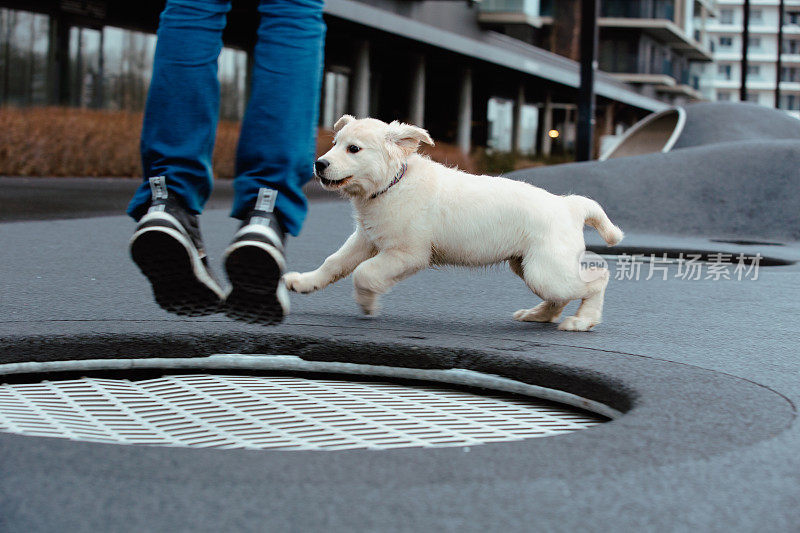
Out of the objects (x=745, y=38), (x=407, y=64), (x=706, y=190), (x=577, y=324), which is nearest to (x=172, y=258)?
(x=577, y=324)

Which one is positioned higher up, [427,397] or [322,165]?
[322,165]

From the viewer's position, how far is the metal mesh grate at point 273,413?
220cm

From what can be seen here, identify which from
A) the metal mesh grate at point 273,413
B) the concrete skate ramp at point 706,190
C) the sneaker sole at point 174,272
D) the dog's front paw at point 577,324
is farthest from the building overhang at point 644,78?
the sneaker sole at point 174,272

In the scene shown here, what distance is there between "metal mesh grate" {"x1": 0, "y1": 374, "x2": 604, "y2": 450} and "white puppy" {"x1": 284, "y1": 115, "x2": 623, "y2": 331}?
566 mm

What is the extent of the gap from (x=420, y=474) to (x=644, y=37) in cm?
5566

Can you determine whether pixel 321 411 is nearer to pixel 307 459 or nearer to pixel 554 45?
pixel 307 459

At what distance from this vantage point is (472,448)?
5.53 feet

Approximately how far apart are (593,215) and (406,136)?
743 mm

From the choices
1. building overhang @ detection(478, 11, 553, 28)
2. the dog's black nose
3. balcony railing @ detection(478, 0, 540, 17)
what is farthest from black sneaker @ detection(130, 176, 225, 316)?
balcony railing @ detection(478, 0, 540, 17)

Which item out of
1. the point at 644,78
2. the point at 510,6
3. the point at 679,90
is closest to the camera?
the point at 510,6

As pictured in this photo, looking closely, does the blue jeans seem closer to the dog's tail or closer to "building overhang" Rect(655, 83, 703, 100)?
the dog's tail

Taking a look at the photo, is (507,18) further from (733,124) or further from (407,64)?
(733,124)

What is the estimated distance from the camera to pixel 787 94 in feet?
359

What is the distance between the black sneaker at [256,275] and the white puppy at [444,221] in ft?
2.08
